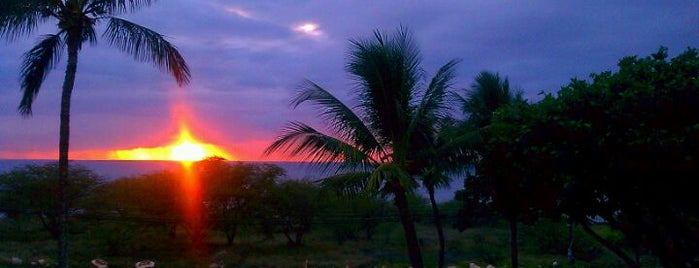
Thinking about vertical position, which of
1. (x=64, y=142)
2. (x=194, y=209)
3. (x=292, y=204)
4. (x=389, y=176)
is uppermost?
(x=64, y=142)

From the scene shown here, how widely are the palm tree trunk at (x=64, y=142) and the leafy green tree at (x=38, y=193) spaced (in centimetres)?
1542

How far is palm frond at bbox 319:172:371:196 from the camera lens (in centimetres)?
1236

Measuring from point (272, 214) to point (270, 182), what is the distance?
133 cm

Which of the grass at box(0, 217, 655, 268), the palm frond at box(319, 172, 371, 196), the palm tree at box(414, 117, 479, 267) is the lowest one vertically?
the grass at box(0, 217, 655, 268)

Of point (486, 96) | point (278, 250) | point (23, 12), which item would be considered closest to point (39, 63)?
point (23, 12)

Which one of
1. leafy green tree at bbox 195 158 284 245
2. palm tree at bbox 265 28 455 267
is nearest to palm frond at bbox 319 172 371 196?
palm tree at bbox 265 28 455 267

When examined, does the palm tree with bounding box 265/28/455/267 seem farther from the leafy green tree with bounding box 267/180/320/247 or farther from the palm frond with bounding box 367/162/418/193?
the leafy green tree with bounding box 267/180/320/247

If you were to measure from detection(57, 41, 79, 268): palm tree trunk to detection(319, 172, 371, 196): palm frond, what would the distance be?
4.67 meters

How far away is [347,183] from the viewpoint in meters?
12.4

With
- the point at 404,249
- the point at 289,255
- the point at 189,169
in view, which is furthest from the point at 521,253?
the point at 189,169

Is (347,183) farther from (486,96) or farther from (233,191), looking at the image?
(233,191)

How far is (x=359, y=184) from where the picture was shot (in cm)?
1245

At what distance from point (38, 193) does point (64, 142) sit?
56.2 feet

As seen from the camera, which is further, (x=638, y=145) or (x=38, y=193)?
(x=38, y=193)
